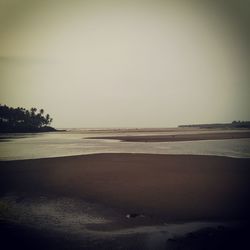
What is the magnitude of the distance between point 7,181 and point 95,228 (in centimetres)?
398

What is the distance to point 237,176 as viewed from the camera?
8.02 meters

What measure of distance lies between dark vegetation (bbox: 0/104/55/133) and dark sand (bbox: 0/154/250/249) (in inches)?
803

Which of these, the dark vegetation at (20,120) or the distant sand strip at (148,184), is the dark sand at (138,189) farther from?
the dark vegetation at (20,120)

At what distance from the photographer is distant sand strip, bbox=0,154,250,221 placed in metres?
5.54

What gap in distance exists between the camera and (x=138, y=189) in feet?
22.2

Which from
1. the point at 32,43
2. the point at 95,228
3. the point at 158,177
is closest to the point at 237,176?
the point at 158,177

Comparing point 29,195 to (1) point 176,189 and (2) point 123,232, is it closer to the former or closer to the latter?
(2) point 123,232

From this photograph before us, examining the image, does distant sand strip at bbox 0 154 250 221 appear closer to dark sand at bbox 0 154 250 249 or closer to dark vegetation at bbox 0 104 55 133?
dark sand at bbox 0 154 250 249

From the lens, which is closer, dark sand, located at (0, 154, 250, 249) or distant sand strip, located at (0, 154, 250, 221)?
dark sand, located at (0, 154, 250, 249)

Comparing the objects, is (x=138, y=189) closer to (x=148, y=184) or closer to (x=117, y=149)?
(x=148, y=184)

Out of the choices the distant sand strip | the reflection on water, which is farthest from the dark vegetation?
the distant sand strip

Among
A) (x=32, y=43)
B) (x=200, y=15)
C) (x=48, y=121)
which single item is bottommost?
(x=48, y=121)

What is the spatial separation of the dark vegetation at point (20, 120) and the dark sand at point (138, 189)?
66.9 ft

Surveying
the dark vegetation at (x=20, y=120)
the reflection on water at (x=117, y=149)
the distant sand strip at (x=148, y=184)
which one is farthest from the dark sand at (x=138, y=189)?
the dark vegetation at (x=20, y=120)
